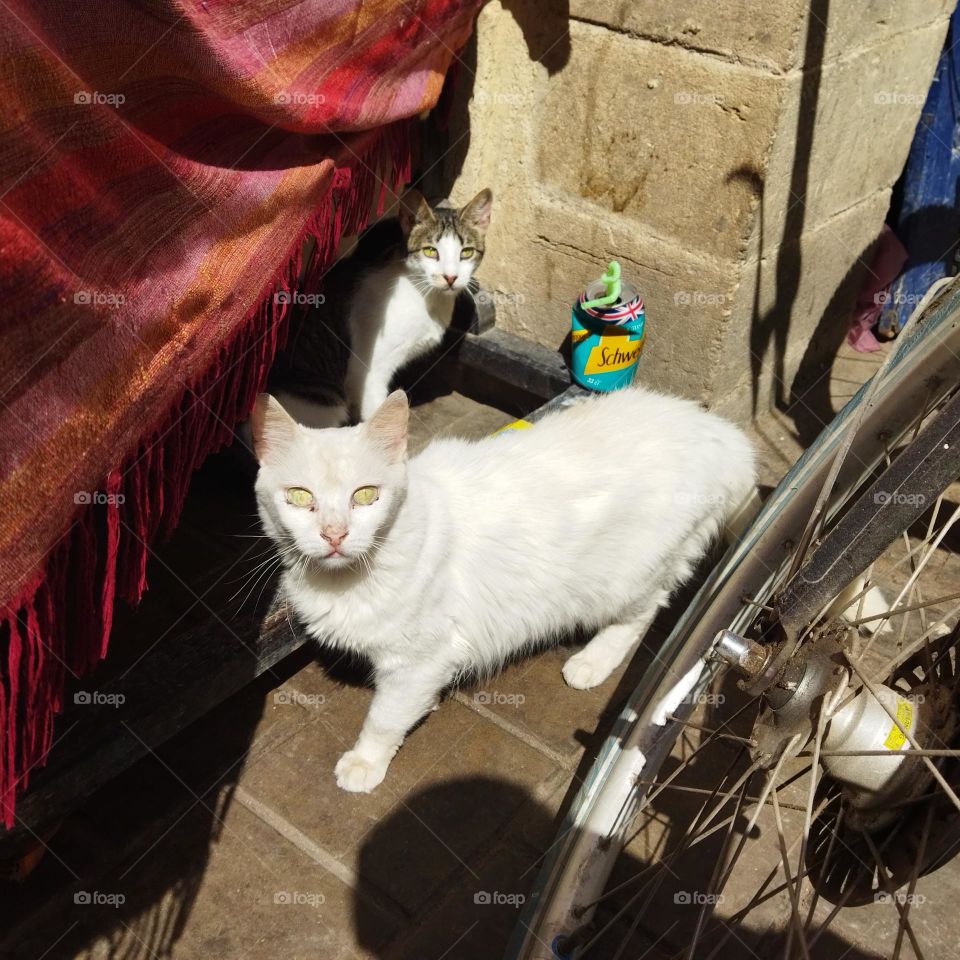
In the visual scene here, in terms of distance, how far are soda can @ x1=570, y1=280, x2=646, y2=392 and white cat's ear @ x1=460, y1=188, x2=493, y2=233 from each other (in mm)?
440

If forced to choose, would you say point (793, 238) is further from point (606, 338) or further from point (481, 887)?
point (481, 887)

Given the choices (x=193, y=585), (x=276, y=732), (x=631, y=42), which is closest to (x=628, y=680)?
(x=276, y=732)

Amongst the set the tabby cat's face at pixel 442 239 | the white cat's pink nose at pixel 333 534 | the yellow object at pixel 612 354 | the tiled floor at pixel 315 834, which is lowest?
the tiled floor at pixel 315 834

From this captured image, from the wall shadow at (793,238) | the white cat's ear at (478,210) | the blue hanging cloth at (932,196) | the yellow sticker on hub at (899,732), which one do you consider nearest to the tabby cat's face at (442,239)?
the white cat's ear at (478,210)

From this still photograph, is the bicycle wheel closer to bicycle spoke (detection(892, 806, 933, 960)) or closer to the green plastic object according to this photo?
bicycle spoke (detection(892, 806, 933, 960))

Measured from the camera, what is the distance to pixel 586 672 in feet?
7.64

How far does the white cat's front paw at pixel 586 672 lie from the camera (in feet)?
7.64

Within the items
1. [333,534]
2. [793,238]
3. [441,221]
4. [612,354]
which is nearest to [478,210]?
[441,221]

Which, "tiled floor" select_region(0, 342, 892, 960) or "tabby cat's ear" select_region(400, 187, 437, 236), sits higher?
"tabby cat's ear" select_region(400, 187, 437, 236)

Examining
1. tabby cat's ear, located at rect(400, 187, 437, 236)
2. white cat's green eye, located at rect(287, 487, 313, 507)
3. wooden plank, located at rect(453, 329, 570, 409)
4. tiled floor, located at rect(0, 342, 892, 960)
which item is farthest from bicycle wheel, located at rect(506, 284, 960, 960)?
tabby cat's ear, located at rect(400, 187, 437, 236)

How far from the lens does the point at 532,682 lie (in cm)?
238

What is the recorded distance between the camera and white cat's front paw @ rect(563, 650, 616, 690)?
2.33 meters

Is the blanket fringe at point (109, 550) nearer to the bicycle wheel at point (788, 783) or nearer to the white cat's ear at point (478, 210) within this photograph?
the bicycle wheel at point (788, 783)

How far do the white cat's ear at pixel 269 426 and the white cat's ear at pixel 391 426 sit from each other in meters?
0.15
